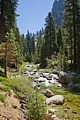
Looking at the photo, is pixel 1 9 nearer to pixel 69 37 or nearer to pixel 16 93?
pixel 69 37

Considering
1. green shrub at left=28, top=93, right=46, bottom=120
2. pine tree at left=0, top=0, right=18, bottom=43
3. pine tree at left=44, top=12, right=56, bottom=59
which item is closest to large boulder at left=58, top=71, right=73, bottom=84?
pine tree at left=0, top=0, right=18, bottom=43

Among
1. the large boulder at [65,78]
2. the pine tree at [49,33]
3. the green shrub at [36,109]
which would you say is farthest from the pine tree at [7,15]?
the pine tree at [49,33]

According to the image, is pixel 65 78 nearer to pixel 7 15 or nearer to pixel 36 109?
pixel 7 15

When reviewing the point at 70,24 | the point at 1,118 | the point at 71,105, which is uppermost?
the point at 70,24

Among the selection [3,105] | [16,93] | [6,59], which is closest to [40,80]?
[6,59]

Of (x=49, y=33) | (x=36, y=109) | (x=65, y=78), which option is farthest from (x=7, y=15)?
(x=49, y=33)

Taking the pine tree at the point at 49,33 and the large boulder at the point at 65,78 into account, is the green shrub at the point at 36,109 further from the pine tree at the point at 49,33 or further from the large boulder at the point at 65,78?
the pine tree at the point at 49,33

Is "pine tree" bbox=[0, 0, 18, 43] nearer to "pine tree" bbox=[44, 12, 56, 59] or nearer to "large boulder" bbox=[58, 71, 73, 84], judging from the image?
"large boulder" bbox=[58, 71, 73, 84]

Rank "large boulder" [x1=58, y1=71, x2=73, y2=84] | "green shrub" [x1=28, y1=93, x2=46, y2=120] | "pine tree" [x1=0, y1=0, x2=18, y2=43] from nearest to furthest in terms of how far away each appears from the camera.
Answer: "green shrub" [x1=28, y1=93, x2=46, y2=120] < "large boulder" [x1=58, y1=71, x2=73, y2=84] < "pine tree" [x1=0, y1=0, x2=18, y2=43]

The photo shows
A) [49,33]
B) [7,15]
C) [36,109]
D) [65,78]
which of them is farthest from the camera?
[49,33]

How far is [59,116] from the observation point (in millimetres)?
16750

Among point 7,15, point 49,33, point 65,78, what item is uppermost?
point 7,15

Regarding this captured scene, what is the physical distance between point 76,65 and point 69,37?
883cm

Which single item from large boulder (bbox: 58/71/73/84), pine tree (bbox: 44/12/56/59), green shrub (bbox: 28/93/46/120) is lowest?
large boulder (bbox: 58/71/73/84)
